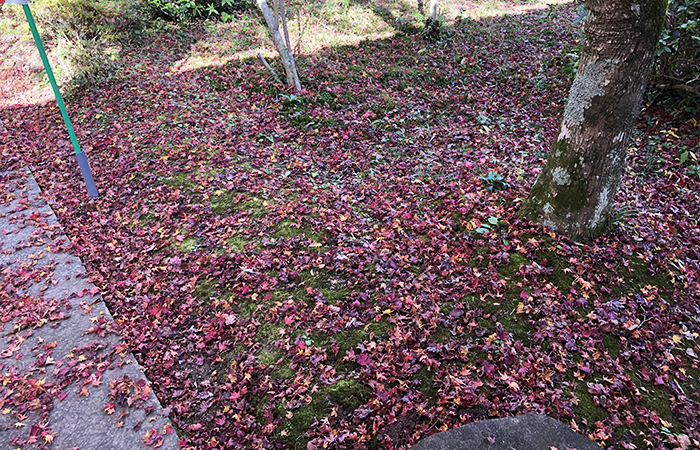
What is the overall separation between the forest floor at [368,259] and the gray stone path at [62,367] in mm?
142

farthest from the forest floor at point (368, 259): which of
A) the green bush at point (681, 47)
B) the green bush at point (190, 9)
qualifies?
the green bush at point (190, 9)

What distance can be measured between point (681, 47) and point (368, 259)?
623cm

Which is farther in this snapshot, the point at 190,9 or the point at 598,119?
the point at 190,9

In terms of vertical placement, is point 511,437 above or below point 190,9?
below

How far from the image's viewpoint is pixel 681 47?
19.3 ft

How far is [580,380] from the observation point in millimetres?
2818

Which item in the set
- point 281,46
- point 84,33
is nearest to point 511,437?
point 281,46

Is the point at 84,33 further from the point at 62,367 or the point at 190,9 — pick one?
the point at 62,367

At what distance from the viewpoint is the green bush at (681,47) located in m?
5.67

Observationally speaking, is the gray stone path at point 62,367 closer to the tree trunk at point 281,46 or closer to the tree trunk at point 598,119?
the tree trunk at point 598,119

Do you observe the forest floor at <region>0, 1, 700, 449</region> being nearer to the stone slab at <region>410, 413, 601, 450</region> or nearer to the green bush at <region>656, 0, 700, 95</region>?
the stone slab at <region>410, 413, 601, 450</region>

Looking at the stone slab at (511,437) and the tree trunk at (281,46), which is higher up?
the tree trunk at (281,46)

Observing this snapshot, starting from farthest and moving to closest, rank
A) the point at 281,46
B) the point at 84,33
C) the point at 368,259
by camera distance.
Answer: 1. the point at 84,33
2. the point at 281,46
3. the point at 368,259

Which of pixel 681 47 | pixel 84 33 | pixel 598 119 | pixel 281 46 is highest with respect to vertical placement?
pixel 84 33
